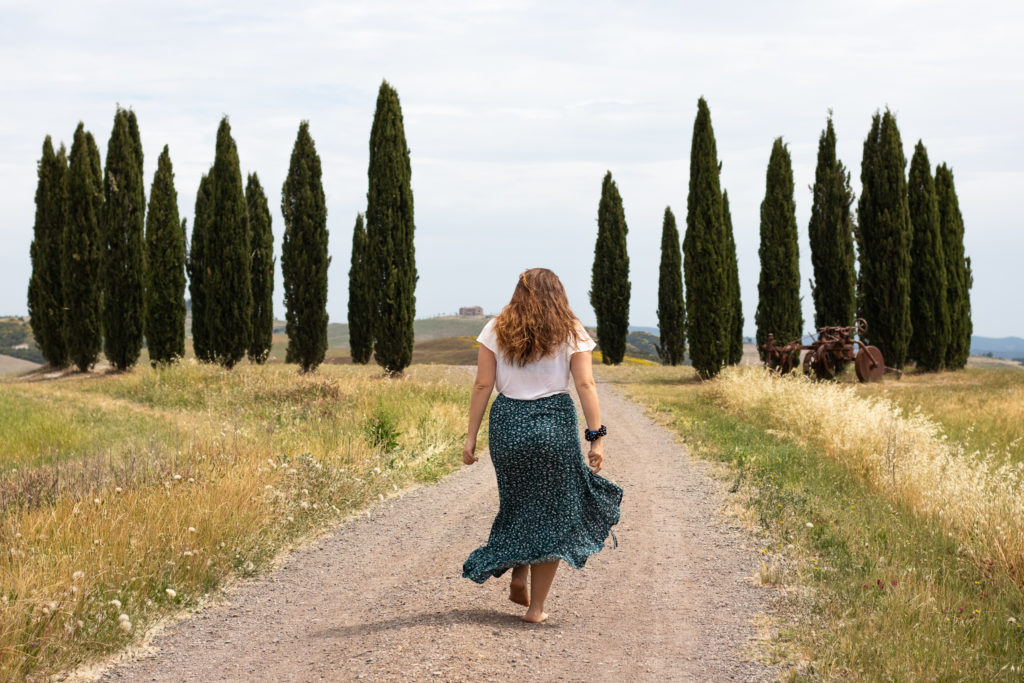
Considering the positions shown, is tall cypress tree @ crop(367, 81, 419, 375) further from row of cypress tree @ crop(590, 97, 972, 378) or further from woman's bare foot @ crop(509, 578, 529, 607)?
woman's bare foot @ crop(509, 578, 529, 607)

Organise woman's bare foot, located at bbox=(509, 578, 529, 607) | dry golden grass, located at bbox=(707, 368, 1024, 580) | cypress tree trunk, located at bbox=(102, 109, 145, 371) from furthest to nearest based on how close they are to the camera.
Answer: cypress tree trunk, located at bbox=(102, 109, 145, 371) → dry golden grass, located at bbox=(707, 368, 1024, 580) → woman's bare foot, located at bbox=(509, 578, 529, 607)

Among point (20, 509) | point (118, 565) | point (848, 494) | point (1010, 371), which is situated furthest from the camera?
point (1010, 371)

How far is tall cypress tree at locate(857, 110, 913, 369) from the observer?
3114cm

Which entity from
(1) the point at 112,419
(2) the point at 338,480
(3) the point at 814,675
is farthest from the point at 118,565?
(1) the point at 112,419

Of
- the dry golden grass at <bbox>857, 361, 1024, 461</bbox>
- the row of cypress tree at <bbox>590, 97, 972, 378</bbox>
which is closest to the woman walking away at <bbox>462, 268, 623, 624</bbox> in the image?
the dry golden grass at <bbox>857, 361, 1024, 461</bbox>

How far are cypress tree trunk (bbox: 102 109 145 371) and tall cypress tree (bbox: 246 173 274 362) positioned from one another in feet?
13.5

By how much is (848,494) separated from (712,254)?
18.3 metres

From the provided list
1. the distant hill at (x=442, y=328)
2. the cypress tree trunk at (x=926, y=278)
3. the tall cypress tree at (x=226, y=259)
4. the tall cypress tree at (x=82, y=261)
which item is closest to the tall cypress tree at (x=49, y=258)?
the tall cypress tree at (x=82, y=261)

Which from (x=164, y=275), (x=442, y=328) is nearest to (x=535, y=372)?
(x=164, y=275)

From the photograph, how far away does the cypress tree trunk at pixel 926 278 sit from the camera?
108 feet

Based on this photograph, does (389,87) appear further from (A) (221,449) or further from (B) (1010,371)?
(B) (1010,371)

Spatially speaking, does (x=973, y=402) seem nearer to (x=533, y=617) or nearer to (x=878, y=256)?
(x=878, y=256)

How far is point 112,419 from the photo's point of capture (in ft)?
50.8

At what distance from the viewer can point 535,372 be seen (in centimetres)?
525
